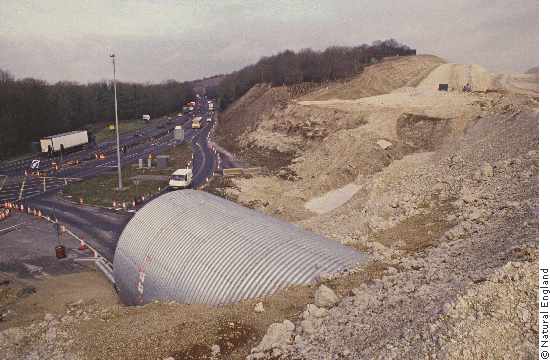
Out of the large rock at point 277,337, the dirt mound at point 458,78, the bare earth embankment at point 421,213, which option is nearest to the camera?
the bare earth embankment at point 421,213

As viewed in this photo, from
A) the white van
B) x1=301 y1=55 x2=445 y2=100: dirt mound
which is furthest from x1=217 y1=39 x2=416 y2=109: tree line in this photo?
the white van

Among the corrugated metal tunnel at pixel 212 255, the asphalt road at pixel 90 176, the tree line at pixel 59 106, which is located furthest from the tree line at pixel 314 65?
the corrugated metal tunnel at pixel 212 255

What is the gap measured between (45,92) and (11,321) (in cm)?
8251

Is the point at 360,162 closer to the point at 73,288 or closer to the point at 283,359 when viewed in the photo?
the point at 73,288

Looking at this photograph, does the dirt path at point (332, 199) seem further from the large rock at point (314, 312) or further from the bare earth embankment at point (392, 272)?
the large rock at point (314, 312)

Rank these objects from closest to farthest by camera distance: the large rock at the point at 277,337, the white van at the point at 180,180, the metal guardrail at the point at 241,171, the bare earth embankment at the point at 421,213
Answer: the bare earth embankment at the point at 421,213 → the large rock at the point at 277,337 → the white van at the point at 180,180 → the metal guardrail at the point at 241,171

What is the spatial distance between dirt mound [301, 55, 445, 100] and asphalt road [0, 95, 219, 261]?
23.6m

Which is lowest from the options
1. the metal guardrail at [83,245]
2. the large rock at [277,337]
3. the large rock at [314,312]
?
the metal guardrail at [83,245]

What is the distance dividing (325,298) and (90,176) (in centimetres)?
4241

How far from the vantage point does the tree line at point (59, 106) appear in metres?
68.8

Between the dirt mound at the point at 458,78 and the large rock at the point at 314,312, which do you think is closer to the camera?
the large rock at the point at 314,312

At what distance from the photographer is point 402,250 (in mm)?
17422

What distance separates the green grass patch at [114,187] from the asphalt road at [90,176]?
156 centimetres

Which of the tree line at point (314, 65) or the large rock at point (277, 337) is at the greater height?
the tree line at point (314, 65)
